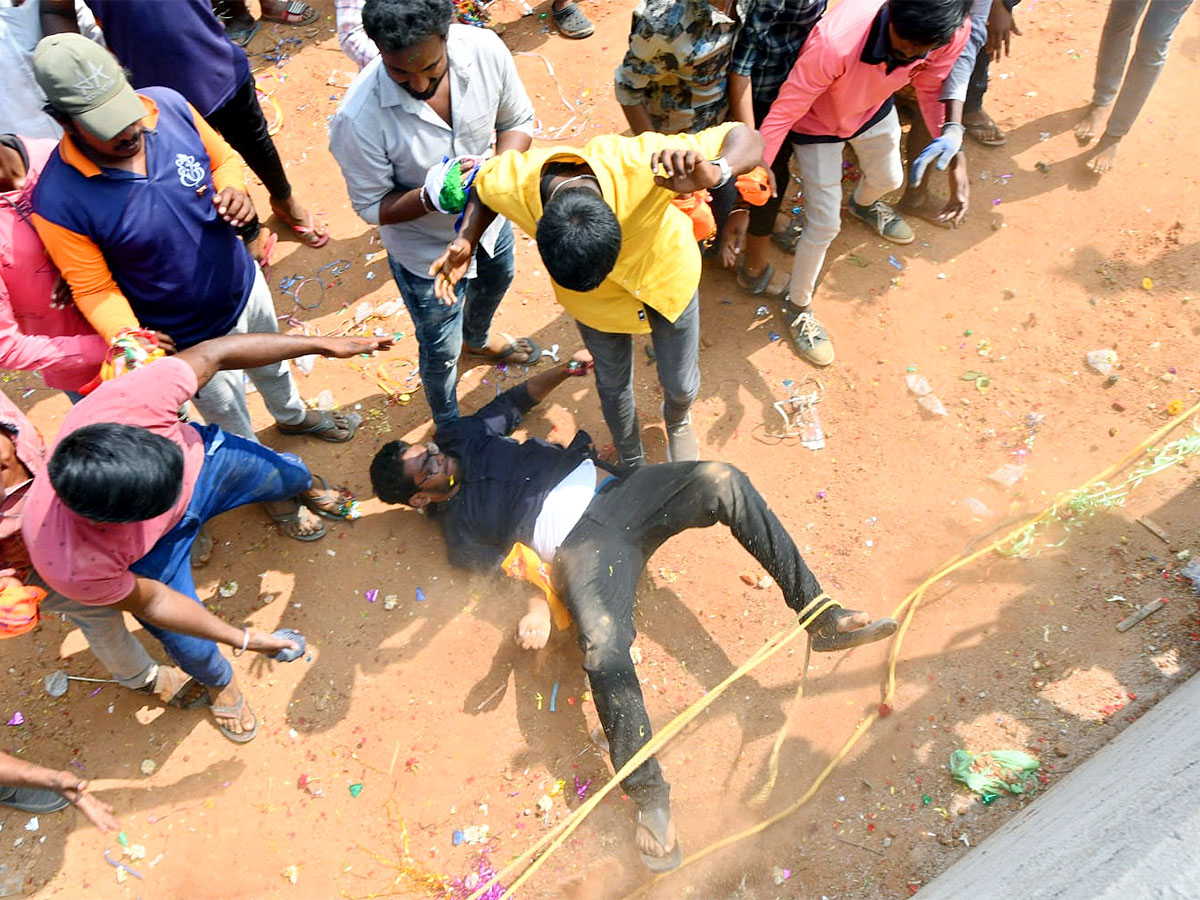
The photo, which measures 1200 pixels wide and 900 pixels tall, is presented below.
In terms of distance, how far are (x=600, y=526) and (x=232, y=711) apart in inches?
67.9

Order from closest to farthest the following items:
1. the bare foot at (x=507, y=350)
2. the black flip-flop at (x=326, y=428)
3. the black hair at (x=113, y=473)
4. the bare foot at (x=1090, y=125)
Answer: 1. the black hair at (x=113, y=473)
2. the black flip-flop at (x=326, y=428)
3. the bare foot at (x=507, y=350)
4. the bare foot at (x=1090, y=125)

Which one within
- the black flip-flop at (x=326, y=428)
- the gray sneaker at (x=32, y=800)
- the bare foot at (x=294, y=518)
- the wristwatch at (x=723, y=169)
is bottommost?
the gray sneaker at (x=32, y=800)

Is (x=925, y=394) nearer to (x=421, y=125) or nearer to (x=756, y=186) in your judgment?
(x=756, y=186)

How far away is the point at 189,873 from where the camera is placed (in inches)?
122

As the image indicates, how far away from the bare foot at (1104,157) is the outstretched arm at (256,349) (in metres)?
4.32

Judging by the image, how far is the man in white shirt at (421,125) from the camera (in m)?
2.63

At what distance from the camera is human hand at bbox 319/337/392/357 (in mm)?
3039

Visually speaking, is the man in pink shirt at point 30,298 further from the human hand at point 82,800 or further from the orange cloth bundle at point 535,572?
the orange cloth bundle at point 535,572

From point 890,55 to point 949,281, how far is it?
1.59 metres

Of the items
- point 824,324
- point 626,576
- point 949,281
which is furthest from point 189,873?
point 949,281

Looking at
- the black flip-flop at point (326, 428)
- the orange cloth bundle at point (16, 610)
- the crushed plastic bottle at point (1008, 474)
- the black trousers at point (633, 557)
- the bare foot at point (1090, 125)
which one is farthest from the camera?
the bare foot at point (1090, 125)

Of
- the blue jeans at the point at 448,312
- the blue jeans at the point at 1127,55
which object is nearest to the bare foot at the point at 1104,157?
the blue jeans at the point at 1127,55

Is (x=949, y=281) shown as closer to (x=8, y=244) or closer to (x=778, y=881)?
(x=778, y=881)

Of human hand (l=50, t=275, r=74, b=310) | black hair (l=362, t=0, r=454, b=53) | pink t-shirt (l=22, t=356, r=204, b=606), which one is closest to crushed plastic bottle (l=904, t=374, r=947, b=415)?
black hair (l=362, t=0, r=454, b=53)
